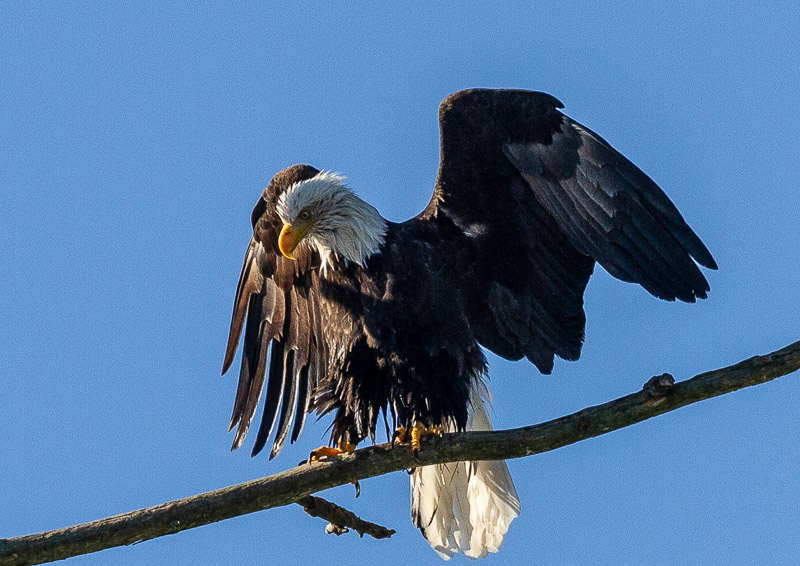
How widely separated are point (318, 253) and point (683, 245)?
186cm

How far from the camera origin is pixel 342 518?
4324 millimetres

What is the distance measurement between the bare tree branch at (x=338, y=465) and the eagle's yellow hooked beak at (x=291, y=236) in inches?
55.0

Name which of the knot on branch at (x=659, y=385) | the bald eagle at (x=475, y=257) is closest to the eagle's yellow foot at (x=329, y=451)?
the bald eagle at (x=475, y=257)

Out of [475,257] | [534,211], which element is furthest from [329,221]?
[534,211]

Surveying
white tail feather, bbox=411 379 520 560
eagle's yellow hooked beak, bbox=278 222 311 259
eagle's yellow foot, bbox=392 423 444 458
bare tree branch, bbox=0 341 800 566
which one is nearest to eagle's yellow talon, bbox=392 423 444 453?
eagle's yellow foot, bbox=392 423 444 458

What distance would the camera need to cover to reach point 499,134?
500 centimetres

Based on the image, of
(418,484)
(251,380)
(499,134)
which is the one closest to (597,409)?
(499,134)

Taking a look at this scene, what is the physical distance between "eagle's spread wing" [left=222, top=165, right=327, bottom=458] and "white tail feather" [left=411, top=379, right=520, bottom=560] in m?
0.76

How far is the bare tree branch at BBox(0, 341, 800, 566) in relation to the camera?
11.9 feet

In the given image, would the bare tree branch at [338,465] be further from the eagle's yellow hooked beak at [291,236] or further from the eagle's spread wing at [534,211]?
the eagle's yellow hooked beak at [291,236]

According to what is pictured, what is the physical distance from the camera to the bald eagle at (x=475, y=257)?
482 cm

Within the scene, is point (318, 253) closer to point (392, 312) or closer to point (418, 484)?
point (392, 312)

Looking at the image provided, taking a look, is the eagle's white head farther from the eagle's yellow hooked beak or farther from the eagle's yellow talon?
the eagle's yellow talon

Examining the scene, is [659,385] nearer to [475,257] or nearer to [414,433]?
Result: [414,433]
